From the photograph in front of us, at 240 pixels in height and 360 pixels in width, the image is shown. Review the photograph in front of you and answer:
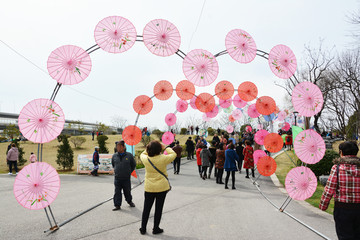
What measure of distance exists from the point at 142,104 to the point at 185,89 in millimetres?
1415

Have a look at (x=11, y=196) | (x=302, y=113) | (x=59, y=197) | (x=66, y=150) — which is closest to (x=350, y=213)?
(x=302, y=113)

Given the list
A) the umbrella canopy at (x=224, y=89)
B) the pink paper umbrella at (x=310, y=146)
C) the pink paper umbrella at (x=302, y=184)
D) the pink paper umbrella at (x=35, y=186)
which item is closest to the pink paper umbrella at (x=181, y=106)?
the umbrella canopy at (x=224, y=89)

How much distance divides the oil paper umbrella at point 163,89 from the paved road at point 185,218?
2988 mm

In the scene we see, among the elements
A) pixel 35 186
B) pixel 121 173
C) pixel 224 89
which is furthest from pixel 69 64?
pixel 224 89

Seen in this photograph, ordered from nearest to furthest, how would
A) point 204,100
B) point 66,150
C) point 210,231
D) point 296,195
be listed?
point 210,231 → point 296,195 → point 204,100 → point 66,150

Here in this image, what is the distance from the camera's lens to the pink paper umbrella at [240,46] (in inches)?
229

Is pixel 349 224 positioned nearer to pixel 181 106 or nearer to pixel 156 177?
pixel 156 177

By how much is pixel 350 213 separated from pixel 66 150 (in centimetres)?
1534

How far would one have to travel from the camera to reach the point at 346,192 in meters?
3.14

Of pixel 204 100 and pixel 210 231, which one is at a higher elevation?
pixel 204 100

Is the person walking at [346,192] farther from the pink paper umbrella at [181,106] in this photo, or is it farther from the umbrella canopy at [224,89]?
the pink paper umbrella at [181,106]

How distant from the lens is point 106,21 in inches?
204

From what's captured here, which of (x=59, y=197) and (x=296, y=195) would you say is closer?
(x=296, y=195)

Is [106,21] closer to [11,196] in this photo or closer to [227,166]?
[227,166]
